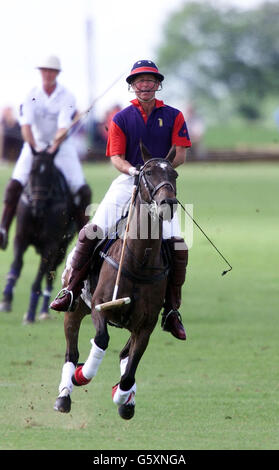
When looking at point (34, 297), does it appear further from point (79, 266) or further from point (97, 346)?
point (97, 346)

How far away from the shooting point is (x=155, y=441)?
9.41 m

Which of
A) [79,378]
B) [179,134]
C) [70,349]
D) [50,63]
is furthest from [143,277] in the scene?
[50,63]

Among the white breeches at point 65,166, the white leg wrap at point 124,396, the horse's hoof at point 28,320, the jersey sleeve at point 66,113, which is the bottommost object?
the horse's hoof at point 28,320

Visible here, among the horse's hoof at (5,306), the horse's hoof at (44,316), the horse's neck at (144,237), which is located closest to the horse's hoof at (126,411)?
the horse's neck at (144,237)

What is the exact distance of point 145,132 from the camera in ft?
32.1

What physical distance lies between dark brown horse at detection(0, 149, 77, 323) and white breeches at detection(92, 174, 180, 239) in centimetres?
464

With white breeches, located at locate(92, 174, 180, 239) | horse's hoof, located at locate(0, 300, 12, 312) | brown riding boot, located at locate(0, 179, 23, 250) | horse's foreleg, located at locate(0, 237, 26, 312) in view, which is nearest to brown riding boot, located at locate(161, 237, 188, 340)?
white breeches, located at locate(92, 174, 180, 239)

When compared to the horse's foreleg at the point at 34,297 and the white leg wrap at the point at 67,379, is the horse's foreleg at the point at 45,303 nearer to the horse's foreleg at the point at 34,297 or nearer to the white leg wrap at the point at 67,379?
the horse's foreleg at the point at 34,297

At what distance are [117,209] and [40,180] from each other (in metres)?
5.28

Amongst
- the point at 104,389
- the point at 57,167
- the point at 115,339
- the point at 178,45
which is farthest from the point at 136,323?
the point at 178,45

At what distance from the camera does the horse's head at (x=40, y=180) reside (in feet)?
49.4

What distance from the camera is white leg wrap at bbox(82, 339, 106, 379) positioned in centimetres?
960

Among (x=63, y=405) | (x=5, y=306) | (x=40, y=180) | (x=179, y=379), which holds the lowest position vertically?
(x=5, y=306)

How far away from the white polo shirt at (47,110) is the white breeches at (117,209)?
5233 millimetres
